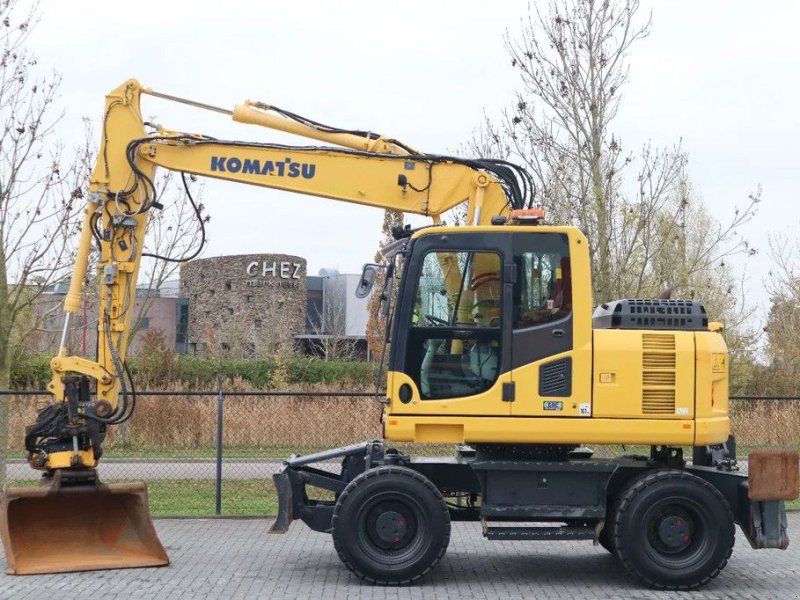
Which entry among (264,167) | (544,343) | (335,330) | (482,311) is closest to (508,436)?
(544,343)

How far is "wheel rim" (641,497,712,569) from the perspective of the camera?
33.4 ft

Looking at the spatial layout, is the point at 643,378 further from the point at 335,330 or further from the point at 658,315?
the point at 335,330

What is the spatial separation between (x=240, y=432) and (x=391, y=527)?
9619 millimetres

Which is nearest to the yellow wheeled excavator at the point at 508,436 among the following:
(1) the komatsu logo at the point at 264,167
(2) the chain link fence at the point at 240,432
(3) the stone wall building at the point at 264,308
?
(1) the komatsu logo at the point at 264,167

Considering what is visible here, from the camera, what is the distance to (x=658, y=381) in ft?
34.0

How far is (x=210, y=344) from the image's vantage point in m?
38.9

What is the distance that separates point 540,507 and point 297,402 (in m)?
9.32

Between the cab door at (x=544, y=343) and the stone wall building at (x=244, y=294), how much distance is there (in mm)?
32481

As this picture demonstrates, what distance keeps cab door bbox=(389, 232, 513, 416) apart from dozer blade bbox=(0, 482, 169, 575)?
114 inches

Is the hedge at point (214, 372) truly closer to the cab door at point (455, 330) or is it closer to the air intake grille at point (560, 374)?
the cab door at point (455, 330)

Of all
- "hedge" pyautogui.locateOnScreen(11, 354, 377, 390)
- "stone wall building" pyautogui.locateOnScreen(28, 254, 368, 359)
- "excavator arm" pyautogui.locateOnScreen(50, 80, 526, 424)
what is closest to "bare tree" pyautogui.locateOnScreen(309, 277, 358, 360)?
"stone wall building" pyautogui.locateOnScreen(28, 254, 368, 359)

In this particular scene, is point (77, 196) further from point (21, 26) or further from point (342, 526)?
point (342, 526)

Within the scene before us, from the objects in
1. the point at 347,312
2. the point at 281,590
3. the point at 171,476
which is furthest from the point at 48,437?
the point at 347,312

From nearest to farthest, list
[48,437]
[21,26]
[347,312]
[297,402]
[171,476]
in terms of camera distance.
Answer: [48,437], [21,26], [171,476], [297,402], [347,312]
